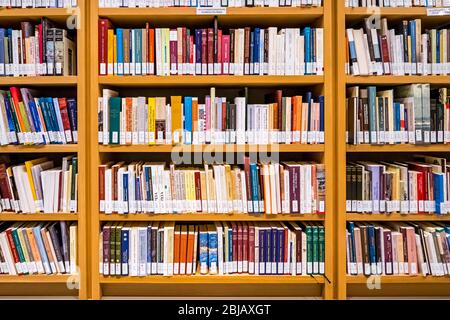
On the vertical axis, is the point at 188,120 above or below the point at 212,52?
below

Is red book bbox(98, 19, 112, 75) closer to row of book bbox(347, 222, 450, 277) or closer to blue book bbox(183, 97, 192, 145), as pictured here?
blue book bbox(183, 97, 192, 145)

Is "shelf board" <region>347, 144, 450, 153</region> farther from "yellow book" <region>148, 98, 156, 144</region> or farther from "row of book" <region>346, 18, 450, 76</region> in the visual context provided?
"yellow book" <region>148, 98, 156, 144</region>

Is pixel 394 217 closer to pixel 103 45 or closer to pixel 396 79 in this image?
pixel 396 79

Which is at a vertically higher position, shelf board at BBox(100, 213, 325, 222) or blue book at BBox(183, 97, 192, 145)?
blue book at BBox(183, 97, 192, 145)

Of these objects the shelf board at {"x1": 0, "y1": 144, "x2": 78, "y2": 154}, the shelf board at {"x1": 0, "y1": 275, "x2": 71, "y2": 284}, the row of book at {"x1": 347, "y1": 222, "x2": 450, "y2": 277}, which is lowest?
the shelf board at {"x1": 0, "y1": 275, "x2": 71, "y2": 284}

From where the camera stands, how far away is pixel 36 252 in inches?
80.9

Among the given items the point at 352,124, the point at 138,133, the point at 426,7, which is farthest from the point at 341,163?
the point at 138,133

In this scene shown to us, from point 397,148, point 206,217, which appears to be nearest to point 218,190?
point 206,217

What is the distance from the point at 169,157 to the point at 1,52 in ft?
3.49

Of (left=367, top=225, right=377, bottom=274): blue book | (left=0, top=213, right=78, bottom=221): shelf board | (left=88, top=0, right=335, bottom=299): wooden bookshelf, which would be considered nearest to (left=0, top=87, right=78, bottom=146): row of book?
(left=88, top=0, right=335, bottom=299): wooden bookshelf

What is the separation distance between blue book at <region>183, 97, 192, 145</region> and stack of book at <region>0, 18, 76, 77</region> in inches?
26.9

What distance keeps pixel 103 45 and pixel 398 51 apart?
1.56m

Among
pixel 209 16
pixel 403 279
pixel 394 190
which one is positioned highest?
pixel 209 16

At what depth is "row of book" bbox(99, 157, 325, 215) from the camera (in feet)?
6.64
